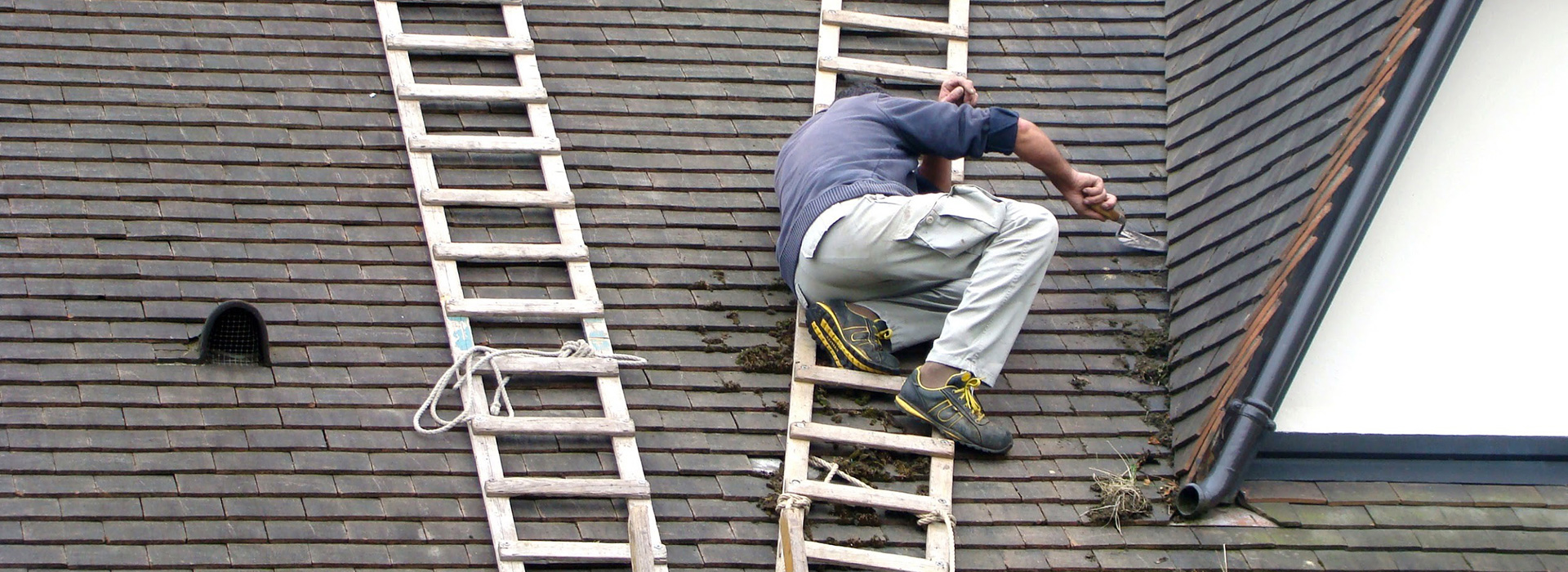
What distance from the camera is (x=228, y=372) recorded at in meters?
5.50

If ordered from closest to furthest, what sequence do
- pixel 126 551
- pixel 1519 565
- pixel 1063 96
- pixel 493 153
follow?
1. pixel 126 551
2. pixel 1519 565
3. pixel 493 153
4. pixel 1063 96

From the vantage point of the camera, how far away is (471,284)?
5.91 metres

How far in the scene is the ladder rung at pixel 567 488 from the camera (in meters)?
5.26

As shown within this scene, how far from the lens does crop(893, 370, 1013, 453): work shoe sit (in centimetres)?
555

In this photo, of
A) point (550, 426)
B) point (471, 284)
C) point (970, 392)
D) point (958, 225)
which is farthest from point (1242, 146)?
point (471, 284)

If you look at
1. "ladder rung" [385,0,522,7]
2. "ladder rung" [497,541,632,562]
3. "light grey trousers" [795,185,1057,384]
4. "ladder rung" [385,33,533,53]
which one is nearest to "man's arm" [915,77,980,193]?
"light grey trousers" [795,185,1057,384]

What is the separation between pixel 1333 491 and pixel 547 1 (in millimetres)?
3442

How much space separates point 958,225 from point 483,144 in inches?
68.8

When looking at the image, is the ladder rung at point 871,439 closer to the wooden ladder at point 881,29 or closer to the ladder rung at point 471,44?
the wooden ladder at point 881,29

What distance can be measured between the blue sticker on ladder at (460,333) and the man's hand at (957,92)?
73.2 inches

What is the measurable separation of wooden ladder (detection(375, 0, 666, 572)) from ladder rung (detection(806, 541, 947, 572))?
0.47 metres

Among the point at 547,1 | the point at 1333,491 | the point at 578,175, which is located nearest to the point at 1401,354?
the point at 1333,491

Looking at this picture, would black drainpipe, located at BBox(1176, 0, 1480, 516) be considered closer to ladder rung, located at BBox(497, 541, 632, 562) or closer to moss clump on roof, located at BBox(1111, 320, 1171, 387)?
moss clump on roof, located at BBox(1111, 320, 1171, 387)

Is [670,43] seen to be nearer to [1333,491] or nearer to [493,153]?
[493,153]
